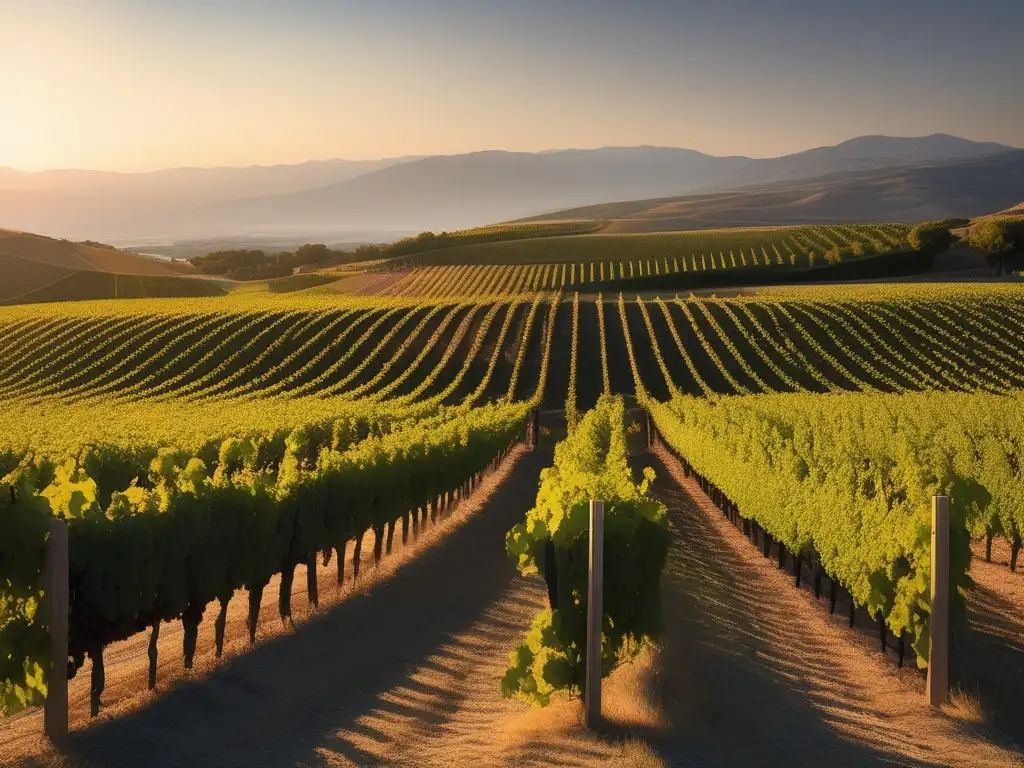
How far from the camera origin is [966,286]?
8850cm

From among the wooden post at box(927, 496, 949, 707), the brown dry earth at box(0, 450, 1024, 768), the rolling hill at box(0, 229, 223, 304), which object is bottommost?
the brown dry earth at box(0, 450, 1024, 768)

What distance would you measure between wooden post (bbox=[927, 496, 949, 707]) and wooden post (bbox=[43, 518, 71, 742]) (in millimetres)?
9478

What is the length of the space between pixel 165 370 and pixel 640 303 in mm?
36917

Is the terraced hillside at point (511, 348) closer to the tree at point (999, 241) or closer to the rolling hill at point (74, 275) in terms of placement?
the tree at point (999, 241)

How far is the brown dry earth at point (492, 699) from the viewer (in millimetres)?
10102

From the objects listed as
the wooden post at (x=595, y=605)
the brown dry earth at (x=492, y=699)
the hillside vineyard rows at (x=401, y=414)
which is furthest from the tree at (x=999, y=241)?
the wooden post at (x=595, y=605)

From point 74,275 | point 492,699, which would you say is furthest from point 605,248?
point 492,699

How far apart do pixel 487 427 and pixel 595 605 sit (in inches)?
1045

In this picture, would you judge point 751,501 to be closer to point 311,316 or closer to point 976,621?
point 976,621

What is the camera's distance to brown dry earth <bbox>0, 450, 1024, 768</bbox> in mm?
10102

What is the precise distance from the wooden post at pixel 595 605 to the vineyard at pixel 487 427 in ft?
1.48

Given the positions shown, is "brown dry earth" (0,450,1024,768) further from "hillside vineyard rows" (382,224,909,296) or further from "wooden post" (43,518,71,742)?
"hillside vineyard rows" (382,224,909,296)

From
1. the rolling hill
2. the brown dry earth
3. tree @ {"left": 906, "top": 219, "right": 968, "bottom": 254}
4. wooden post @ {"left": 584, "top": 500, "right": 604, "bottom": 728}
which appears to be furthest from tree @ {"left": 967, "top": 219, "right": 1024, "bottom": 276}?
wooden post @ {"left": 584, "top": 500, "right": 604, "bottom": 728}

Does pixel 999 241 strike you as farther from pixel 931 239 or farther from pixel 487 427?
pixel 487 427
